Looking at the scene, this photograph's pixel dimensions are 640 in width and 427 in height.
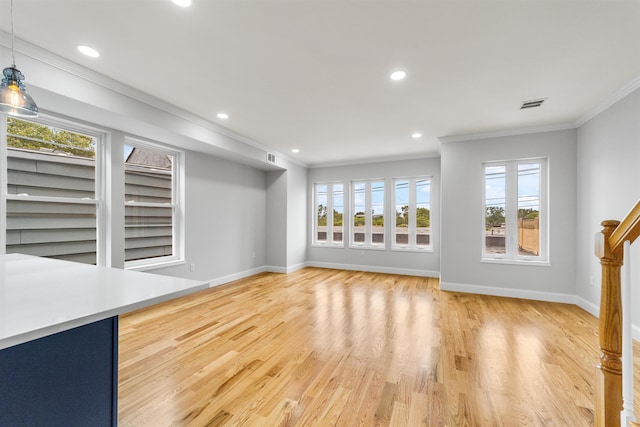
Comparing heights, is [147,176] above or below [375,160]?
below

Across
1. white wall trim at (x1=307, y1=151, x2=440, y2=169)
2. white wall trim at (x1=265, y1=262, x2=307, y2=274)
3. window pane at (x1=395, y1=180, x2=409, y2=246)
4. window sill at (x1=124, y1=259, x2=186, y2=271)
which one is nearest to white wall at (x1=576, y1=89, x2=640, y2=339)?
white wall trim at (x1=307, y1=151, x2=440, y2=169)

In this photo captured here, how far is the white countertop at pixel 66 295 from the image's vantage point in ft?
2.60

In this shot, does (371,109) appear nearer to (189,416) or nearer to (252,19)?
(252,19)

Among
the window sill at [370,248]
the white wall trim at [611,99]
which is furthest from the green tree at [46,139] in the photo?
the white wall trim at [611,99]

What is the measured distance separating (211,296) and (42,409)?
3378mm

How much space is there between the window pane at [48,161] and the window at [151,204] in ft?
1.58

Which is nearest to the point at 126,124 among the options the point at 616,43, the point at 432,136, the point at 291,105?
the point at 291,105

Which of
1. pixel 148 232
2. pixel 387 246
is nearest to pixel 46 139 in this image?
pixel 148 232

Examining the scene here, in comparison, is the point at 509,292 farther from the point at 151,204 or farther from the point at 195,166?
the point at 151,204

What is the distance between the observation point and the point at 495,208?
4.54 meters

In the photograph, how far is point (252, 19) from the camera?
195 cm

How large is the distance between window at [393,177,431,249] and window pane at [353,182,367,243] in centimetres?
76

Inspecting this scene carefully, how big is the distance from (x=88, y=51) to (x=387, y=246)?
5.68 m

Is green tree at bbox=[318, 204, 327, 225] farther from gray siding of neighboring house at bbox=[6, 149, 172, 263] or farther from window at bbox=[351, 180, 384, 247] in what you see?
gray siding of neighboring house at bbox=[6, 149, 172, 263]
